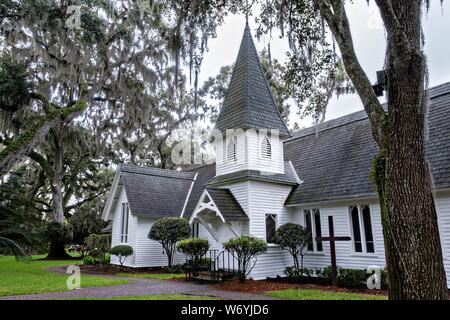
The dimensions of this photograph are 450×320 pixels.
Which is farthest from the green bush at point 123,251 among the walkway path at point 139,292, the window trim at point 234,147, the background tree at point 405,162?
the background tree at point 405,162

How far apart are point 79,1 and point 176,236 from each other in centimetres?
1268

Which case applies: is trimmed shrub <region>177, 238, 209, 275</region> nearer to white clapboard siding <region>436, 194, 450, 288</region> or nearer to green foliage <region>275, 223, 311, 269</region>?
green foliage <region>275, 223, 311, 269</region>

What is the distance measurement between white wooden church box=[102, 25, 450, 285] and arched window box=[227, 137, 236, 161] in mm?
46

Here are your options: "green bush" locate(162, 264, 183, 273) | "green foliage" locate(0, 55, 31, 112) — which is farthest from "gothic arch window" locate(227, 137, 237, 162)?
"green foliage" locate(0, 55, 31, 112)

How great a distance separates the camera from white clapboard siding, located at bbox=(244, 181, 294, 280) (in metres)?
12.7

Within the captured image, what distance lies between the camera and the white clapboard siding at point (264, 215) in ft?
41.8

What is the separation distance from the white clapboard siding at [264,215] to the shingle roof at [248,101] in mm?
2654

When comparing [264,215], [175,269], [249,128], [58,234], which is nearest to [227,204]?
[264,215]

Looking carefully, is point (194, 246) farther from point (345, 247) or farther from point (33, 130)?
point (33, 130)

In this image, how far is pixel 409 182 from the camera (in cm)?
446

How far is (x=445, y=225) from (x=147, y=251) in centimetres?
1307

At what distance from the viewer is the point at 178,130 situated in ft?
105

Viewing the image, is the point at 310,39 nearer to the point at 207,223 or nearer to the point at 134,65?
the point at 207,223

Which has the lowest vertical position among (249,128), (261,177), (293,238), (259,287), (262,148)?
(259,287)
